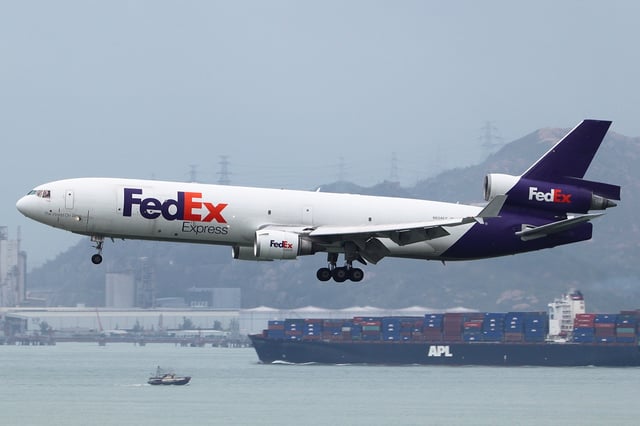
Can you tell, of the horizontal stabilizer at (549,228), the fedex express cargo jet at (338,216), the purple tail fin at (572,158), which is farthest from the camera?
the purple tail fin at (572,158)

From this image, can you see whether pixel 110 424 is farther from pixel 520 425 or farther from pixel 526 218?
pixel 526 218

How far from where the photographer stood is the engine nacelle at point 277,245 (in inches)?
2650

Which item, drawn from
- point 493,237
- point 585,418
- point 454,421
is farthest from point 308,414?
point 493,237

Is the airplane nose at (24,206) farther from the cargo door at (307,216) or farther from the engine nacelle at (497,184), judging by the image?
the engine nacelle at (497,184)

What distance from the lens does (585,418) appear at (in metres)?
194

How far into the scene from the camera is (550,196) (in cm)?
7381

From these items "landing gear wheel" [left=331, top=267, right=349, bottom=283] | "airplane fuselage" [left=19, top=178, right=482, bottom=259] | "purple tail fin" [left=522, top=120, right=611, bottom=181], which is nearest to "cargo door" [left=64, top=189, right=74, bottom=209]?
"airplane fuselage" [left=19, top=178, right=482, bottom=259]

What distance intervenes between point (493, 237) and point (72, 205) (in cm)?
2460

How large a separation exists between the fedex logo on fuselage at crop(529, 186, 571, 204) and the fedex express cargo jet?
59 millimetres

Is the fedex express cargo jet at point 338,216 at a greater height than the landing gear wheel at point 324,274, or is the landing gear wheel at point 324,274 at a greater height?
the fedex express cargo jet at point 338,216

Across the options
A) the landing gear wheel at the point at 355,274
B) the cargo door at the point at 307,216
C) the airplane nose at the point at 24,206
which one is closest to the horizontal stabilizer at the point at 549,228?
the landing gear wheel at the point at 355,274

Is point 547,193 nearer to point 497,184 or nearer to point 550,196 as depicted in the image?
point 550,196

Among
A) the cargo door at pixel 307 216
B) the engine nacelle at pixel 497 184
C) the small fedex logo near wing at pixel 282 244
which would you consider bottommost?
the small fedex logo near wing at pixel 282 244

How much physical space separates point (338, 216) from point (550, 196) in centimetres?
1310
